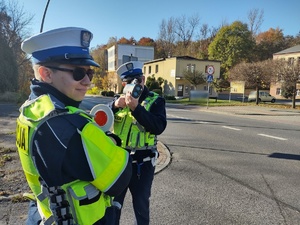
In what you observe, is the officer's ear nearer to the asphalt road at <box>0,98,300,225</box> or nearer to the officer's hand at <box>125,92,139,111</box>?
the officer's hand at <box>125,92,139,111</box>

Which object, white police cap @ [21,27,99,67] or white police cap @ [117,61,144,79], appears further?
white police cap @ [117,61,144,79]

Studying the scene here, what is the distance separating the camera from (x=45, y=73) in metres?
1.38

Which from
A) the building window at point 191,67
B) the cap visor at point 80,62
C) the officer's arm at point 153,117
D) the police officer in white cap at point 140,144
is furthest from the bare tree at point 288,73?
the cap visor at point 80,62

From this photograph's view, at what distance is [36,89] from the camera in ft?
4.52

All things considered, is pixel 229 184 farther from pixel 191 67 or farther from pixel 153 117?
pixel 191 67

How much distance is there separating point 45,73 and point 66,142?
1.35 feet

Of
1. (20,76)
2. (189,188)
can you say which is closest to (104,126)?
(189,188)

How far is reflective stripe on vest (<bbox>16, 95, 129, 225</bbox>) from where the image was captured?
1213mm

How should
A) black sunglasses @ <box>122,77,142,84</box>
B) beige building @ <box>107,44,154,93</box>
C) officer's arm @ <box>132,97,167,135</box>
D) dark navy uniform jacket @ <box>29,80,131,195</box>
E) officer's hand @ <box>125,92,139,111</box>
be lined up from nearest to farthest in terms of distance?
dark navy uniform jacket @ <box>29,80,131,195</box>
officer's hand @ <box>125,92,139,111</box>
officer's arm @ <box>132,97,167,135</box>
black sunglasses @ <box>122,77,142,84</box>
beige building @ <box>107,44,154,93</box>

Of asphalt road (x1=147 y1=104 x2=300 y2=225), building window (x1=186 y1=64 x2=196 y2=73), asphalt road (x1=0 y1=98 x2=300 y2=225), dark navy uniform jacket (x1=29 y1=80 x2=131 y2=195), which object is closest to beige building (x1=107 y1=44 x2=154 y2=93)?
building window (x1=186 y1=64 x2=196 y2=73)

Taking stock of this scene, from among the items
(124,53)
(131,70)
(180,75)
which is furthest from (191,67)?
(131,70)

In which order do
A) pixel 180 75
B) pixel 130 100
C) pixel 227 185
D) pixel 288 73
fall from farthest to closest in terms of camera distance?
pixel 180 75
pixel 288 73
pixel 227 185
pixel 130 100

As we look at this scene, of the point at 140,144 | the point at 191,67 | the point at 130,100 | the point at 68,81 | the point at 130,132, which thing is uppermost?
the point at 191,67

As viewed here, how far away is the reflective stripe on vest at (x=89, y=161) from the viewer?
121 cm
